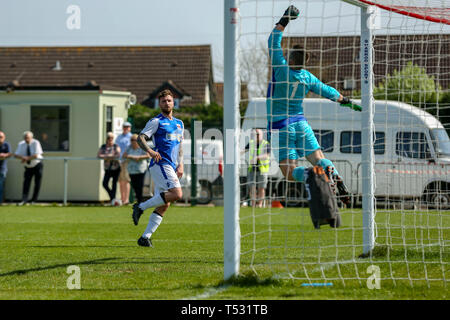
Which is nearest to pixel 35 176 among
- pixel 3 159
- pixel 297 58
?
pixel 3 159

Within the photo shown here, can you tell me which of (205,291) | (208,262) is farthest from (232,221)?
(208,262)

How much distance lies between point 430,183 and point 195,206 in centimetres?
658

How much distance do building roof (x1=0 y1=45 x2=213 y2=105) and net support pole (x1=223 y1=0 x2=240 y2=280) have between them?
3934 centimetres

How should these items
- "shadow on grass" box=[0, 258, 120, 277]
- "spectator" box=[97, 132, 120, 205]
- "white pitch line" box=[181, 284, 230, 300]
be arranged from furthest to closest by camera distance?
1. "spectator" box=[97, 132, 120, 205]
2. "shadow on grass" box=[0, 258, 120, 277]
3. "white pitch line" box=[181, 284, 230, 300]

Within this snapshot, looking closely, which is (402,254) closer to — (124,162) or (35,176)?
(124,162)

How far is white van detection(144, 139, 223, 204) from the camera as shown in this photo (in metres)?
19.5

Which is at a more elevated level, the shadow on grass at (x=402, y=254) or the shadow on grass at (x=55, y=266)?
the shadow on grass at (x=402, y=254)

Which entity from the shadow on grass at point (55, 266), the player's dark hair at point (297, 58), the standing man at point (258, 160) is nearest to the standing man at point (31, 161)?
the standing man at point (258, 160)

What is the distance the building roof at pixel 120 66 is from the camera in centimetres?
4553

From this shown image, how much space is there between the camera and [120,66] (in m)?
48.0

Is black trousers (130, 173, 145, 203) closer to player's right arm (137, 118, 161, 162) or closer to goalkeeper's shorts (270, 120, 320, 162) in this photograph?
player's right arm (137, 118, 161, 162)

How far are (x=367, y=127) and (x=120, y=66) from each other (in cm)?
4171

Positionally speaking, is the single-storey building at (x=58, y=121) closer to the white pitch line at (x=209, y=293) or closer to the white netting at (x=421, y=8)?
the white netting at (x=421, y=8)

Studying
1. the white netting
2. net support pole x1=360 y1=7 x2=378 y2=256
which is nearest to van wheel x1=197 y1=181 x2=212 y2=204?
net support pole x1=360 y1=7 x2=378 y2=256
